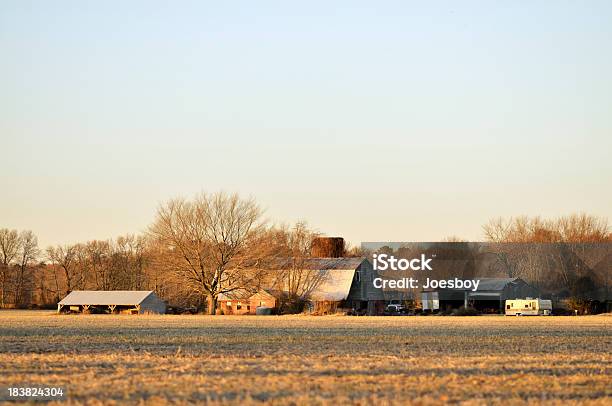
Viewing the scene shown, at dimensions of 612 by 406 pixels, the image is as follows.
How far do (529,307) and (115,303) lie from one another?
43.9 m

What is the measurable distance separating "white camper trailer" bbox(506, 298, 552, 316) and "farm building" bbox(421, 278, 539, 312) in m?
2.27

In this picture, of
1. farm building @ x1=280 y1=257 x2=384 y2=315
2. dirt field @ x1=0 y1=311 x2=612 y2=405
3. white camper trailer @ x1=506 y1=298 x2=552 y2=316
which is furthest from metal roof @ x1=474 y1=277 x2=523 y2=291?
dirt field @ x1=0 y1=311 x2=612 y2=405

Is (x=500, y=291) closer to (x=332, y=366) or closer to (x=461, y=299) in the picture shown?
(x=461, y=299)

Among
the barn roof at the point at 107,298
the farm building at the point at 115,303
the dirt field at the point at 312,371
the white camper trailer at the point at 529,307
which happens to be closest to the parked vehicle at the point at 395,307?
the white camper trailer at the point at 529,307

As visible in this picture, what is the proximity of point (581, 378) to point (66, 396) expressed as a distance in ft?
35.4

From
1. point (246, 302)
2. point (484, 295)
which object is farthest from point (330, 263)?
point (484, 295)

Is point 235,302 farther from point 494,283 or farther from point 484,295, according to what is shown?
point 494,283

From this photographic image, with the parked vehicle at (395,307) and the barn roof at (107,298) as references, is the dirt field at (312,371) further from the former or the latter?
the barn roof at (107,298)

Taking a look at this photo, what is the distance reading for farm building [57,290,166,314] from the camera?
100 m

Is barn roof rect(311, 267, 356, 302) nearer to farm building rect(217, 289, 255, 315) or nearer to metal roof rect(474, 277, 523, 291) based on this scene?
farm building rect(217, 289, 255, 315)

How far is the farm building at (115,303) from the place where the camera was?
100 m

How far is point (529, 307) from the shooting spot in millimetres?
92562

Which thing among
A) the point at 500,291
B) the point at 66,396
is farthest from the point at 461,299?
the point at 66,396

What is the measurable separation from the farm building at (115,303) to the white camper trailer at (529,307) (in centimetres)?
3713
